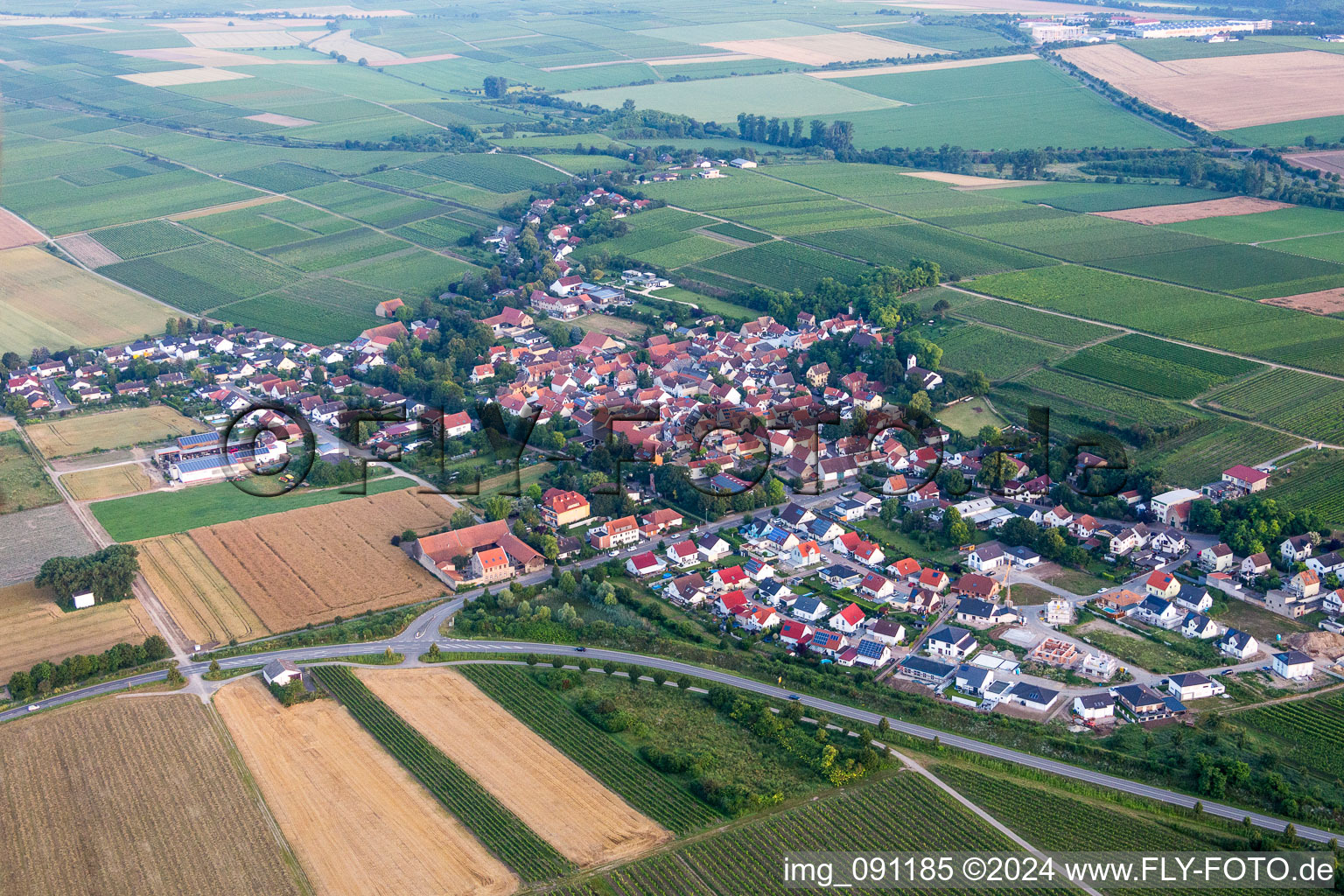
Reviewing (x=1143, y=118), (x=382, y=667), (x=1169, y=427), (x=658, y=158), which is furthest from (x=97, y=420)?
(x=1143, y=118)

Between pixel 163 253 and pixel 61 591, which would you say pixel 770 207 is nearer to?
pixel 163 253

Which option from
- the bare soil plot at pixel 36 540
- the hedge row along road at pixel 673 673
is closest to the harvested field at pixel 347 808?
the hedge row along road at pixel 673 673

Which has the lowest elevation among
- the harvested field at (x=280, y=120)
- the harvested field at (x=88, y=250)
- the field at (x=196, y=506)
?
the field at (x=196, y=506)

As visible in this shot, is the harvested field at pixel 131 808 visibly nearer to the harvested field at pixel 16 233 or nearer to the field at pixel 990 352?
the field at pixel 990 352

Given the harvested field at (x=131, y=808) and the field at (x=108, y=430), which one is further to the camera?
the field at (x=108, y=430)

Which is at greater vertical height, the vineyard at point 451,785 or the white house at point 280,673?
the white house at point 280,673

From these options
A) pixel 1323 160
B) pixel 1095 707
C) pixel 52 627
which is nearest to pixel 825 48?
pixel 1323 160
